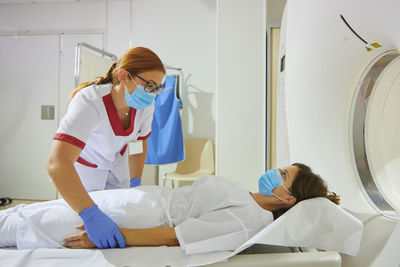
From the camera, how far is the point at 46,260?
3.02ft

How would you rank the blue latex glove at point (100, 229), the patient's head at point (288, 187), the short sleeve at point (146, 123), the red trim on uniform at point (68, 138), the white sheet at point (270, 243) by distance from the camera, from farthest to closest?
the short sleeve at point (146, 123) → the patient's head at point (288, 187) → the red trim on uniform at point (68, 138) → the blue latex glove at point (100, 229) → the white sheet at point (270, 243)

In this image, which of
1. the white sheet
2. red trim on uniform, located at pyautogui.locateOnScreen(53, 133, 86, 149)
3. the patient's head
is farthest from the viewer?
the patient's head

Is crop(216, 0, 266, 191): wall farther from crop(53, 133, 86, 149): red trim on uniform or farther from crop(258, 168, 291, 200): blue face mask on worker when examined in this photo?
crop(53, 133, 86, 149): red trim on uniform

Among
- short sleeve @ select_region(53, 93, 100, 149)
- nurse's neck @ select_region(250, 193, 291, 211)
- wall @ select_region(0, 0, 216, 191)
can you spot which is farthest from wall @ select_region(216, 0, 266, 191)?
short sleeve @ select_region(53, 93, 100, 149)

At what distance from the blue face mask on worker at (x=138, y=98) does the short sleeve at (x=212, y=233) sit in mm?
611

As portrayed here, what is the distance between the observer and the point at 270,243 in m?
0.95

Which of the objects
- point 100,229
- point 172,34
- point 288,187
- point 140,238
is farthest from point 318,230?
point 172,34

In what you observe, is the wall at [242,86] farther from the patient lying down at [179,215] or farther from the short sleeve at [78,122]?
the short sleeve at [78,122]

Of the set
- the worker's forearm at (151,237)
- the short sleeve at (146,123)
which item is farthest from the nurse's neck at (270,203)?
the short sleeve at (146,123)

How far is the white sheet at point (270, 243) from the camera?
35.7 inches

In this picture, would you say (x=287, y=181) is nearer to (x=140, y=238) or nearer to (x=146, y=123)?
(x=140, y=238)

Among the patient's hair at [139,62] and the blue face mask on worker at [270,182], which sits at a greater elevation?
the patient's hair at [139,62]

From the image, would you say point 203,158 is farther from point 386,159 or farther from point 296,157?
point 386,159

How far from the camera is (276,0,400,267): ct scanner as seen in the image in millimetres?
977
